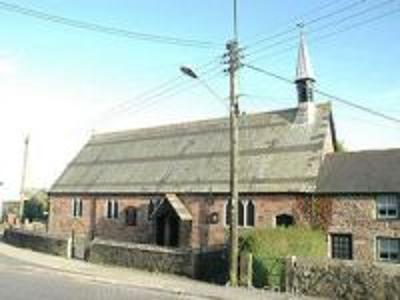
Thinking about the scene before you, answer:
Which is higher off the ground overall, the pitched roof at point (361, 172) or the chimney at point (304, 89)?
the chimney at point (304, 89)

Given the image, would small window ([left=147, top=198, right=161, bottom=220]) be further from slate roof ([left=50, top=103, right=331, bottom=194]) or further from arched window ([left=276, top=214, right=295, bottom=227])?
arched window ([left=276, top=214, right=295, bottom=227])

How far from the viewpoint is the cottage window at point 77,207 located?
2119 inches

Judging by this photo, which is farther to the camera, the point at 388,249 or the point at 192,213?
the point at 192,213

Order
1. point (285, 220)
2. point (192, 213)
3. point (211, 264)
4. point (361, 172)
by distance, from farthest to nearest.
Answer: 1. point (192, 213)
2. point (285, 220)
3. point (361, 172)
4. point (211, 264)

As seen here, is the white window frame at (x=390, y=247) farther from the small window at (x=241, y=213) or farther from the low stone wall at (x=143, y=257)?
the low stone wall at (x=143, y=257)

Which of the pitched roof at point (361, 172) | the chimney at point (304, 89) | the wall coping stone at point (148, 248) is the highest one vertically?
the chimney at point (304, 89)

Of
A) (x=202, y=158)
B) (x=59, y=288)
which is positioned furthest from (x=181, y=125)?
(x=59, y=288)

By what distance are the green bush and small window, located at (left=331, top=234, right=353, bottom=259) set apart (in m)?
5.07

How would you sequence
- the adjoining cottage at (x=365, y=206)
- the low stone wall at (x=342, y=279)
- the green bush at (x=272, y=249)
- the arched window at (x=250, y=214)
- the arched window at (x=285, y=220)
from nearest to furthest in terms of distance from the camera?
the low stone wall at (x=342, y=279)
the green bush at (x=272, y=249)
the adjoining cottage at (x=365, y=206)
the arched window at (x=285, y=220)
the arched window at (x=250, y=214)

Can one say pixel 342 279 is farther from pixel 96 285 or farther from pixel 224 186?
pixel 224 186

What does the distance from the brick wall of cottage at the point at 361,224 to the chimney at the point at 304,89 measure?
24.5ft

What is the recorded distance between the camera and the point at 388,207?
114 ft

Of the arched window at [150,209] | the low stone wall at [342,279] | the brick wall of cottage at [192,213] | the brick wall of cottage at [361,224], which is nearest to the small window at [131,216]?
the brick wall of cottage at [192,213]

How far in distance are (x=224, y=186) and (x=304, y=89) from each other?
8.76m
